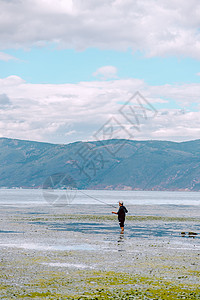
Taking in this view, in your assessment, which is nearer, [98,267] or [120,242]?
[98,267]

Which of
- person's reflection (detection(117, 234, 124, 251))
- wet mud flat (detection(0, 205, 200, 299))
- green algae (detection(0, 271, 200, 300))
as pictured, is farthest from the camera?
person's reflection (detection(117, 234, 124, 251))

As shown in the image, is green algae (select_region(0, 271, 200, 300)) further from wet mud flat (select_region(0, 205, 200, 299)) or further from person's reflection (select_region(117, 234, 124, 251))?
person's reflection (select_region(117, 234, 124, 251))

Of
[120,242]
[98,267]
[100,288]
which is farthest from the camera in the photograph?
[120,242]

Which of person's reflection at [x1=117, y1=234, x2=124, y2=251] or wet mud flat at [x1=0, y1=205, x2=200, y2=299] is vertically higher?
wet mud flat at [x1=0, y1=205, x2=200, y2=299]

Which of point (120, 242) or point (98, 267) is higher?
point (98, 267)

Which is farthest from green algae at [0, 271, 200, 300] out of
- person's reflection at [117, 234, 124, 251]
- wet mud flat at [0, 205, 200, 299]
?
person's reflection at [117, 234, 124, 251]

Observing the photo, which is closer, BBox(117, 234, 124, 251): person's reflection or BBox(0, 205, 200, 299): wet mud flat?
BBox(0, 205, 200, 299): wet mud flat

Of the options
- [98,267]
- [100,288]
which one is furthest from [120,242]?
[100,288]

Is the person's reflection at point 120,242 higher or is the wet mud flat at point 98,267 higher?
the wet mud flat at point 98,267

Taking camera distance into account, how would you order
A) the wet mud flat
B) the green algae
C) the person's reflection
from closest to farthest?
1. the green algae
2. the wet mud flat
3. the person's reflection

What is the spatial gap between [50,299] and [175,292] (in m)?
4.51

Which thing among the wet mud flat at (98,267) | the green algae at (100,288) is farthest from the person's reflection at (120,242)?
the green algae at (100,288)

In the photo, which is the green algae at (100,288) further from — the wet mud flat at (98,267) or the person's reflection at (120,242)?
the person's reflection at (120,242)

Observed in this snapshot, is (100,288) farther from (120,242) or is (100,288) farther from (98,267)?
(120,242)
